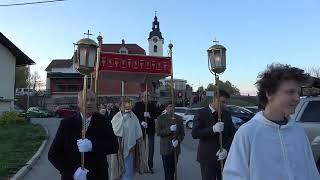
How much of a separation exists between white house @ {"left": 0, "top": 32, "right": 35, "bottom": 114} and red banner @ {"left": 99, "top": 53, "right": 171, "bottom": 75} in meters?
33.7

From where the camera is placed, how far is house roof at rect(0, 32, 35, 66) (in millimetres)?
45094

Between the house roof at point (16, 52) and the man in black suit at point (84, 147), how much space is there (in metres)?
40.4

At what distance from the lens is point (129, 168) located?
11.0 m

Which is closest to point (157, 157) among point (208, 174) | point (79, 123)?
point (208, 174)

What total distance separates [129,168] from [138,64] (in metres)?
2.84

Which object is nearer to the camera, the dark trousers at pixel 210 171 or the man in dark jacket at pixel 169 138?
the dark trousers at pixel 210 171

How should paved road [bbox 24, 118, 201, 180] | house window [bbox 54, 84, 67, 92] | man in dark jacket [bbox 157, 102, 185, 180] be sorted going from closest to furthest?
1. man in dark jacket [bbox 157, 102, 185, 180]
2. paved road [bbox 24, 118, 201, 180]
3. house window [bbox 54, 84, 67, 92]

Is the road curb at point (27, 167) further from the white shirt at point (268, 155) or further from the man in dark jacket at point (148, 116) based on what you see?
the white shirt at point (268, 155)

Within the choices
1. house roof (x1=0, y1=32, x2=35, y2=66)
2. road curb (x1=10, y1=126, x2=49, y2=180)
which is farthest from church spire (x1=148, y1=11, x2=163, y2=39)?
road curb (x1=10, y1=126, x2=49, y2=180)

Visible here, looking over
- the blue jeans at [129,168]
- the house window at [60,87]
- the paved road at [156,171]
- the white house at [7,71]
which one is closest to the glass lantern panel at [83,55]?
the blue jeans at [129,168]

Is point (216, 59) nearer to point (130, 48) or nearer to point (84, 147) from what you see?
point (84, 147)

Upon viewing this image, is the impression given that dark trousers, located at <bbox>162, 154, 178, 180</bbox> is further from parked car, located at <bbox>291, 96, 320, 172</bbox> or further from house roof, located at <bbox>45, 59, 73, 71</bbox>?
house roof, located at <bbox>45, 59, 73, 71</bbox>

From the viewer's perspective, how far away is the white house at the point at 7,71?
4503 cm

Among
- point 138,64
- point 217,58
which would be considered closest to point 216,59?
point 217,58
